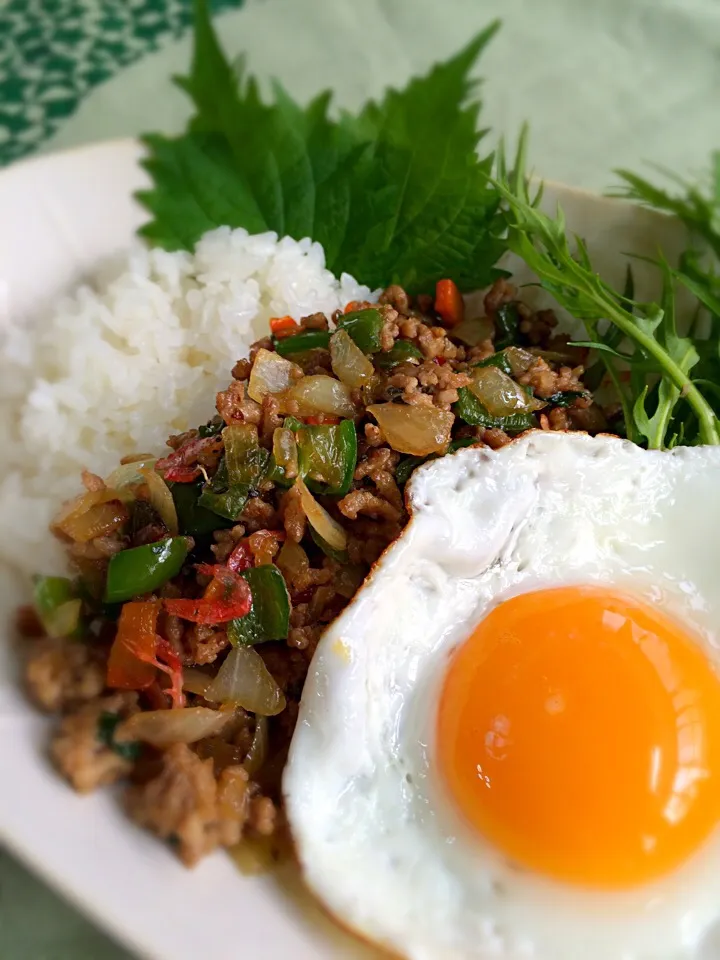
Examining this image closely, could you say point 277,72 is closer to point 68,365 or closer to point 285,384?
point 68,365

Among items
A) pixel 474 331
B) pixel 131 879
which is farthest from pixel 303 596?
pixel 474 331

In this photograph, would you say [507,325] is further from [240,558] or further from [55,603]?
[55,603]

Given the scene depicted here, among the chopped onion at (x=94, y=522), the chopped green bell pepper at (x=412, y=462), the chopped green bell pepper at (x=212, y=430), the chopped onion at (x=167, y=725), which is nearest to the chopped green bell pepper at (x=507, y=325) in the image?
the chopped green bell pepper at (x=412, y=462)

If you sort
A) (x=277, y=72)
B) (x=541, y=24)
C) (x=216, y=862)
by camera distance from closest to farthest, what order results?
(x=216, y=862), (x=277, y=72), (x=541, y=24)

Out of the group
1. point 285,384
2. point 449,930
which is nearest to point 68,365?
point 285,384

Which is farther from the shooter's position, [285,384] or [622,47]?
[622,47]

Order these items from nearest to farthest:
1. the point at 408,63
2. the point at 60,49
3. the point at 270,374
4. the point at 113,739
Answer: the point at 113,739 < the point at 270,374 < the point at 60,49 < the point at 408,63

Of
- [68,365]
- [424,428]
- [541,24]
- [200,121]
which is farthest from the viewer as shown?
[541,24]
